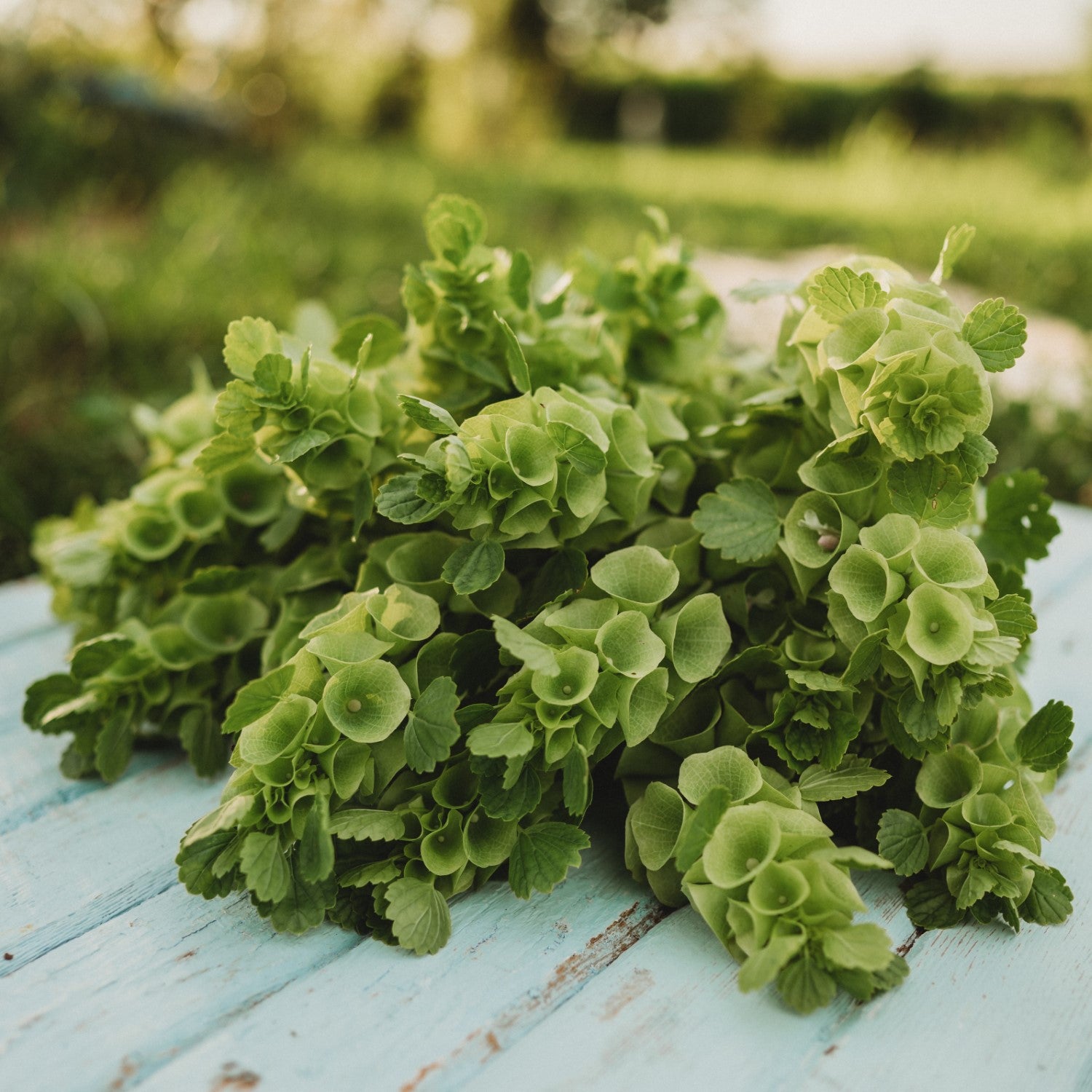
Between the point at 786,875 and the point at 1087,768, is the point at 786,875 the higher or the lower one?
the higher one

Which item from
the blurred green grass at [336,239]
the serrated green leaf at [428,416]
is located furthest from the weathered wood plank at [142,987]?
the blurred green grass at [336,239]

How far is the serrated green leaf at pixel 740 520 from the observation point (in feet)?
2.68

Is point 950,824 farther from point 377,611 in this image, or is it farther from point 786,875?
point 377,611

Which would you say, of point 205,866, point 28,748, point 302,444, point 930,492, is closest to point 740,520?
point 930,492

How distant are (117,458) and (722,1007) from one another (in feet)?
5.18

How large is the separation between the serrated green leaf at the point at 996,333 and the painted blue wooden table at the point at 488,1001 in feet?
1.40

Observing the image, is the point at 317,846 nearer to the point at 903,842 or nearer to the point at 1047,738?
the point at 903,842

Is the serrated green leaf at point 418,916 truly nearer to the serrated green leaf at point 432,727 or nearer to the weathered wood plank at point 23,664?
the serrated green leaf at point 432,727

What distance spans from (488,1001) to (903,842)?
341 millimetres

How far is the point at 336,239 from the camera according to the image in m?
4.17

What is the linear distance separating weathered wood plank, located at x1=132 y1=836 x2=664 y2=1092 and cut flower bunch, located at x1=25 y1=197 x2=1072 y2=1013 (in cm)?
3

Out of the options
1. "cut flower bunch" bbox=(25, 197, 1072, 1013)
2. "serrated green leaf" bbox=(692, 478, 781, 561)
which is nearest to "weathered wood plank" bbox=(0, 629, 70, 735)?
"cut flower bunch" bbox=(25, 197, 1072, 1013)

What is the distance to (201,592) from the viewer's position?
97cm

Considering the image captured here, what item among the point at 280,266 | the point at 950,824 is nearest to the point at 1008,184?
the point at 280,266
